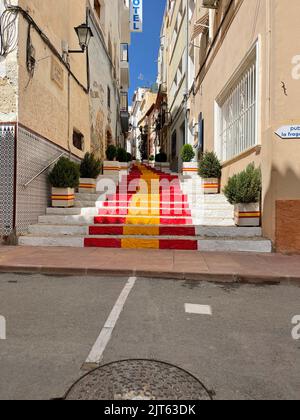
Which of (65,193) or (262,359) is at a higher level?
(65,193)

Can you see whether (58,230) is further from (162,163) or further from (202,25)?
(162,163)

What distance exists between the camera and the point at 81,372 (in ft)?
8.45

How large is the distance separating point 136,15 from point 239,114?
2591 cm

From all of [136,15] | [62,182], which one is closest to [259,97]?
[62,182]

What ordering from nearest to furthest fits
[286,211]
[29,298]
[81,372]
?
[81,372]
[29,298]
[286,211]

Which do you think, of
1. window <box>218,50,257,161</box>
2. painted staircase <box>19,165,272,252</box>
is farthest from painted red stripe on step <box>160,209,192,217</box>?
window <box>218,50,257,161</box>

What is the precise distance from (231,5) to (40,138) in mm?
6759

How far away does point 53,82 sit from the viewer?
9.84m

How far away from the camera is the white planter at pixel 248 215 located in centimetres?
788

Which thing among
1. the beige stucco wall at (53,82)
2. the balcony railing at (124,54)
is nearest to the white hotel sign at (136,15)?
the balcony railing at (124,54)

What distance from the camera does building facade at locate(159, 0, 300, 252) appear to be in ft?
22.7

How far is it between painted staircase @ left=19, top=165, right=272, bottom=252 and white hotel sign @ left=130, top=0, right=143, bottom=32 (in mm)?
24994
